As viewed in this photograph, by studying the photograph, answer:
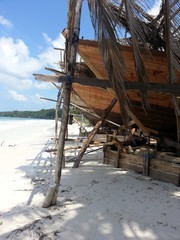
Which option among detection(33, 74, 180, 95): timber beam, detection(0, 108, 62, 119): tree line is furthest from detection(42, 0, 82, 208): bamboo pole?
detection(0, 108, 62, 119): tree line

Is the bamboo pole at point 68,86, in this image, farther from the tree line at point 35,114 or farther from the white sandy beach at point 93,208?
the tree line at point 35,114

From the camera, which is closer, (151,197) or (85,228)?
(85,228)

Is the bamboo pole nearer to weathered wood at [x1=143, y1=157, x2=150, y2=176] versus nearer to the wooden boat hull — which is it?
the wooden boat hull

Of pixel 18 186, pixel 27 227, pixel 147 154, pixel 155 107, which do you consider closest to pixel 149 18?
pixel 155 107

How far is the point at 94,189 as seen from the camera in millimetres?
3566

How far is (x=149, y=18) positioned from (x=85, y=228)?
366 centimetres

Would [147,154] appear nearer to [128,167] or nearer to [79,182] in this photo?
[128,167]

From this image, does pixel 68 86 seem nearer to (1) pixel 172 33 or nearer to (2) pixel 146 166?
(1) pixel 172 33

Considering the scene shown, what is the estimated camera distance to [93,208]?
2.82 metres

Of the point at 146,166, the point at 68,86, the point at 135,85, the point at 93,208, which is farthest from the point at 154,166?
the point at 68,86

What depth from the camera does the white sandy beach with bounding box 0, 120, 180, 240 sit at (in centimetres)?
221

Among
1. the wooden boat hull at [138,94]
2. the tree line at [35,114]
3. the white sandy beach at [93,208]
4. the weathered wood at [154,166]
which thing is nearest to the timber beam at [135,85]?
the wooden boat hull at [138,94]

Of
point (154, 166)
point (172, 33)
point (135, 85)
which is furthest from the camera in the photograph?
point (154, 166)

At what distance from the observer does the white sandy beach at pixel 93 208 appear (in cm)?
221
